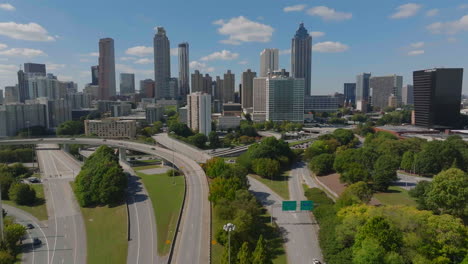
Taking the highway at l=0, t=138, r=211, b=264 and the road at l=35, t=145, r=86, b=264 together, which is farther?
the road at l=35, t=145, r=86, b=264

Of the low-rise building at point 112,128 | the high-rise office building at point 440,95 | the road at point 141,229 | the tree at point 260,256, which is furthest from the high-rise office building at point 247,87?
the tree at point 260,256

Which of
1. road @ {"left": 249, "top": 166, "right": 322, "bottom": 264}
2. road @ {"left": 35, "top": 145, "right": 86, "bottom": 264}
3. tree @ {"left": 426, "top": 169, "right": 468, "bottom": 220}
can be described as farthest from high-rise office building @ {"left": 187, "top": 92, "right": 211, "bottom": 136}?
tree @ {"left": 426, "top": 169, "right": 468, "bottom": 220}

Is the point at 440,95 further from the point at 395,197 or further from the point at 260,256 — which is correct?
the point at 260,256

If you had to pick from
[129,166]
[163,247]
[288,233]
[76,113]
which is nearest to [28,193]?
[129,166]

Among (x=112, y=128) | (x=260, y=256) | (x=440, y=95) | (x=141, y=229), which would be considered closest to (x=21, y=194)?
(x=141, y=229)

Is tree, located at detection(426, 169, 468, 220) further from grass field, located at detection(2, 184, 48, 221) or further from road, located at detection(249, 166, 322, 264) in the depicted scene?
grass field, located at detection(2, 184, 48, 221)

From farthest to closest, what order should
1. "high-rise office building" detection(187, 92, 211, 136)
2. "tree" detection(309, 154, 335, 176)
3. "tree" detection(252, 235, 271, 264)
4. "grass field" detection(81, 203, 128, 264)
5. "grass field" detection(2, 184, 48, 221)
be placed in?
"high-rise office building" detection(187, 92, 211, 136) < "tree" detection(309, 154, 335, 176) < "grass field" detection(2, 184, 48, 221) < "grass field" detection(81, 203, 128, 264) < "tree" detection(252, 235, 271, 264)
